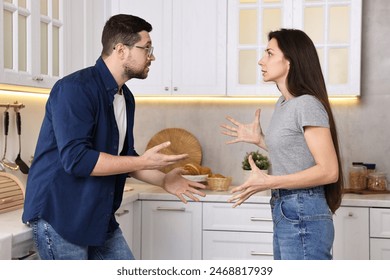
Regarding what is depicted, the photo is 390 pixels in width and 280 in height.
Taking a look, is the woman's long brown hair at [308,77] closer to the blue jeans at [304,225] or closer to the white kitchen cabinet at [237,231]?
the blue jeans at [304,225]

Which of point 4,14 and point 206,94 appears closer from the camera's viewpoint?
point 4,14

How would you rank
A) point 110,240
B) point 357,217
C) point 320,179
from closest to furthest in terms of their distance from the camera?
point 320,179 < point 110,240 < point 357,217

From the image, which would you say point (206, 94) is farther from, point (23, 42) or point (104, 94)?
point (104, 94)

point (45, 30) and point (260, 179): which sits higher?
point (45, 30)

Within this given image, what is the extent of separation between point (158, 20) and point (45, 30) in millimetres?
952

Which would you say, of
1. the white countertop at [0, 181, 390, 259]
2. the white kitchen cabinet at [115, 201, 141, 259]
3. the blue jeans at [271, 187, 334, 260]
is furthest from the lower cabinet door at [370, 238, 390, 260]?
the white kitchen cabinet at [115, 201, 141, 259]

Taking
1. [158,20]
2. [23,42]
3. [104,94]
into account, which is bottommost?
[104,94]

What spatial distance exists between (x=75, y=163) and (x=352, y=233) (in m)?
1.92

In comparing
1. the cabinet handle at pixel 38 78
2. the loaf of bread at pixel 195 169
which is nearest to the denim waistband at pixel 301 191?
the cabinet handle at pixel 38 78

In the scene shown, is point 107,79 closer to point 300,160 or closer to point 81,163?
point 81,163

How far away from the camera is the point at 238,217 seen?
3537 millimetres

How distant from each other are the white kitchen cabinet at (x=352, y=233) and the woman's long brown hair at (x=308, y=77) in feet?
3.66

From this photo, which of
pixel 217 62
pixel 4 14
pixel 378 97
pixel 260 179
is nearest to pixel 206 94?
pixel 217 62

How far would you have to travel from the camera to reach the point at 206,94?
3852mm
